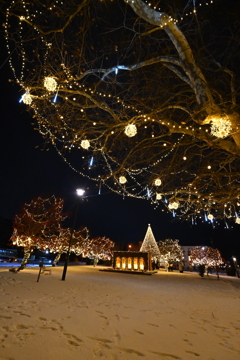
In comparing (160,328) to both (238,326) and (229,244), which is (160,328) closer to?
(238,326)

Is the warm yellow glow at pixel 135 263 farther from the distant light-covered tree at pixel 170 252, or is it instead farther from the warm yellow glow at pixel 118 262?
the distant light-covered tree at pixel 170 252

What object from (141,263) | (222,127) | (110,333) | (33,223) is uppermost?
(222,127)

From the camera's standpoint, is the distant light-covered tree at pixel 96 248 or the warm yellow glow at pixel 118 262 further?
the distant light-covered tree at pixel 96 248

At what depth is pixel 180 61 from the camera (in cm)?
493

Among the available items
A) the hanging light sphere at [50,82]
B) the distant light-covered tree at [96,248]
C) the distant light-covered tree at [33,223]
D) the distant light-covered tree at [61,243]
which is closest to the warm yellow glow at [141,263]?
the distant light-covered tree at [61,243]

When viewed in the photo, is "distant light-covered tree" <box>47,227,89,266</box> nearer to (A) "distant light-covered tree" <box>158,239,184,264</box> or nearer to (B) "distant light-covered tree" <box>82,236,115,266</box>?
(B) "distant light-covered tree" <box>82,236,115,266</box>

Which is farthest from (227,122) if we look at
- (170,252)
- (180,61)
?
(170,252)

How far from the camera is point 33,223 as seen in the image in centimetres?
1605

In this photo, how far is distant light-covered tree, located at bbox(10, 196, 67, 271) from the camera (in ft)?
48.7

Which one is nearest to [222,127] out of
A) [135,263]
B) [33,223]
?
[33,223]

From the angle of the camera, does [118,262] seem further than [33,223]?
Yes

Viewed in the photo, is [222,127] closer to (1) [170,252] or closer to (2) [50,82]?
(2) [50,82]

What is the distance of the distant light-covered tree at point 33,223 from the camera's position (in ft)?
48.7

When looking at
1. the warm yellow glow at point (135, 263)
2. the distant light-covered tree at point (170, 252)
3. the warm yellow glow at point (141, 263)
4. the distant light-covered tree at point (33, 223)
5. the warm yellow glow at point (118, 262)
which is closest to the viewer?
the distant light-covered tree at point (33, 223)
